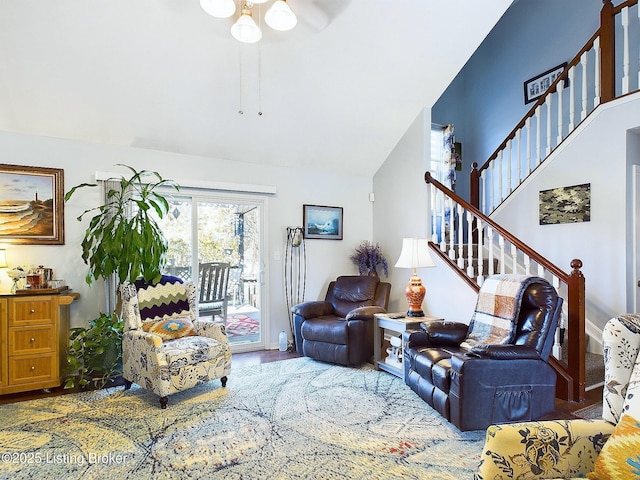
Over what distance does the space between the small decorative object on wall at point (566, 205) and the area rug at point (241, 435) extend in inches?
96.7

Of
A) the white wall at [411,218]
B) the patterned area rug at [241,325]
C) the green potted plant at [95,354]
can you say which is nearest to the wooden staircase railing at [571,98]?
the white wall at [411,218]

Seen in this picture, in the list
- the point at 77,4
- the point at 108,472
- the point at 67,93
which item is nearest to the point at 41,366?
the point at 108,472

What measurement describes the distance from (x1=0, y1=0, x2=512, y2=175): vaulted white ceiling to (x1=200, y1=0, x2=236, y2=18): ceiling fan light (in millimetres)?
453

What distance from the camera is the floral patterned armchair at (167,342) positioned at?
9.75 feet

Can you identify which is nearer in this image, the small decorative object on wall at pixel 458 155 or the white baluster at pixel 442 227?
the white baluster at pixel 442 227

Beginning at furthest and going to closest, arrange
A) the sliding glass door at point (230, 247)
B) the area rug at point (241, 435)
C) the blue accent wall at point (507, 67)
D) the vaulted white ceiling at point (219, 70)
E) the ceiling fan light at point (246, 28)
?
the blue accent wall at point (507, 67) < the sliding glass door at point (230, 247) < the vaulted white ceiling at point (219, 70) < the ceiling fan light at point (246, 28) < the area rug at point (241, 435)

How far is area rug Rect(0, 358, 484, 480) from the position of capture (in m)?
2.13

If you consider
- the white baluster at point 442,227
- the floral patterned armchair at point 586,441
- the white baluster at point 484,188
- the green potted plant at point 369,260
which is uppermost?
the white baluster at point 484,188

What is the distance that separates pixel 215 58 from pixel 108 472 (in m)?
3.25

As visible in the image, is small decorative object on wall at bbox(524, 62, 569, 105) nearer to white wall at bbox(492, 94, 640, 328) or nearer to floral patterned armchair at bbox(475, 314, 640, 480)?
white wall at bbox(492, 94, 640, 328)

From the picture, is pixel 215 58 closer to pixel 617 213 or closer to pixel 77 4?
pixel 77 4

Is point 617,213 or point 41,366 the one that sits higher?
point 617,213

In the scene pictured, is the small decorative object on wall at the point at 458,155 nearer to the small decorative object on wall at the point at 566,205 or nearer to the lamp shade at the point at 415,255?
the small decorative object on wall at the point at 566,205

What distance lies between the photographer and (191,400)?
3.10 metres
